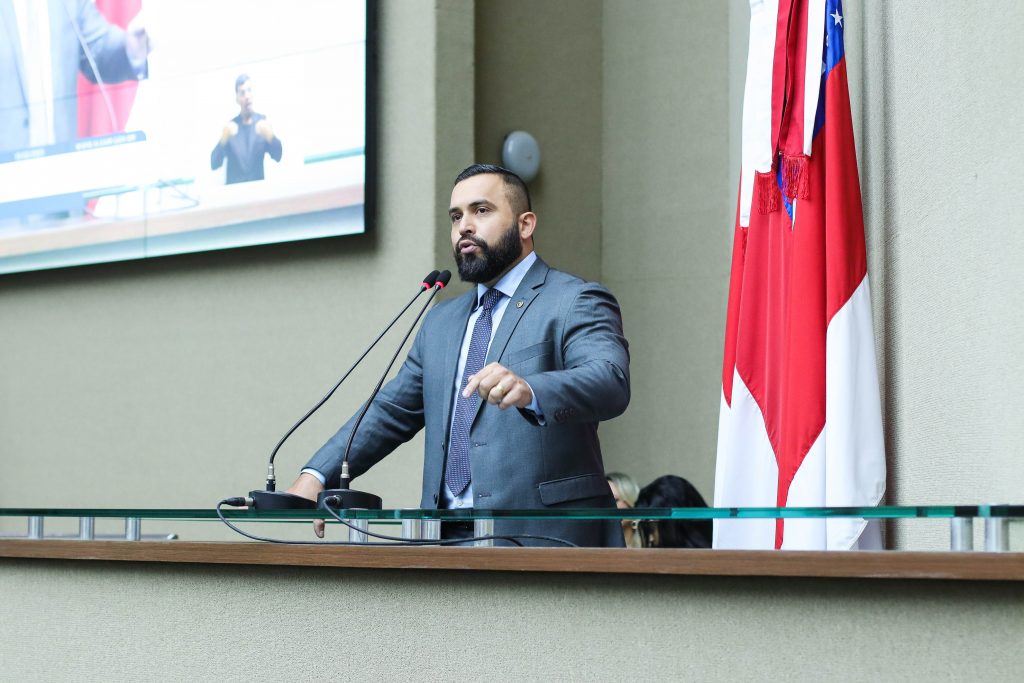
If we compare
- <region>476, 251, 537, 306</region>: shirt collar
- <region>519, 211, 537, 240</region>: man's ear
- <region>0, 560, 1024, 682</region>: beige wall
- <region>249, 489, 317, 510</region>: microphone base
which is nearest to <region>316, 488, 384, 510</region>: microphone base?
<region>249, 489, 317, 510</region>: microphone base

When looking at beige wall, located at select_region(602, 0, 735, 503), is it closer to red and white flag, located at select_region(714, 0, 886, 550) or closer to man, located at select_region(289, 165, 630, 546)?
red and white flag, located at select_region(714, 0, 886, 550)

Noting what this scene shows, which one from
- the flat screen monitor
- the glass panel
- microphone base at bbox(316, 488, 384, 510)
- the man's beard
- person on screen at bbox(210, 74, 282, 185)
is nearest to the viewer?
the glass panel

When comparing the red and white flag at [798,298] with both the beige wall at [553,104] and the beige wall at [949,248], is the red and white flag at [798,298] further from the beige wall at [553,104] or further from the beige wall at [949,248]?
the beige wall at [553,104]

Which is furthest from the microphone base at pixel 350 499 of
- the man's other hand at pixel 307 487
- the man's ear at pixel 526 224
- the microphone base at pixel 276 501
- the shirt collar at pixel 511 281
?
the man's ear at pixel 526 224

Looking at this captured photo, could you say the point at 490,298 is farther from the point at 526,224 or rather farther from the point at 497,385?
the point at 497,385

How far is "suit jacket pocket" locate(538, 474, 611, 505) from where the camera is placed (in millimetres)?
2512

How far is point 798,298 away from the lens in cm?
277

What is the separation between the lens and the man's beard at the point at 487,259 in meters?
2.74

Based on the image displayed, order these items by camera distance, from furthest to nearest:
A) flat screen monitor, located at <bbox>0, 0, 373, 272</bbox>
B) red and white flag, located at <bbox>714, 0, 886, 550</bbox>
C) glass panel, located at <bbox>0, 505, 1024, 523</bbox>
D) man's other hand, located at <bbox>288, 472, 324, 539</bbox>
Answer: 1. flat screen monitor, located at <bbox>0, 0, 373, 272</bbox>
2. red and white flag, located at <bbox>714, 0, 886, 550</bbox>
3. man's other hand, located at <bbox>288, 472, 324, 539</bbox>
4. glass panel, located at <bbox>0, 505, 1024, 523</bbox>

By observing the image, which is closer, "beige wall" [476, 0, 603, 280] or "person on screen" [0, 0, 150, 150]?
"beige wall" [476, 0, 603, 280]

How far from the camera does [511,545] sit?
1634 mm

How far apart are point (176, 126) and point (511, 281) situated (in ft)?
8.88

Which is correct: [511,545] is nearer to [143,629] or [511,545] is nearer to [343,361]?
[143,629]

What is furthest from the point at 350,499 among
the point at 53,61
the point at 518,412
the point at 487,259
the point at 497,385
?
the point at 53,61
